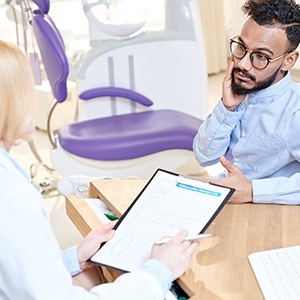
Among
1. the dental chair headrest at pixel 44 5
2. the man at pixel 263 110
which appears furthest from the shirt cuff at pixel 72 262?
the dental chair headrest at pixel 44 5

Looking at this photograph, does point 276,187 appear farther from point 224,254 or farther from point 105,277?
point 105,277

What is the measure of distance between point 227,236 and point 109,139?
1.49 meters

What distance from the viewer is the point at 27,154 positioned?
13.0 feet

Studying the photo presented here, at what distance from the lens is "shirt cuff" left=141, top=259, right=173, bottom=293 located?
1305 mm

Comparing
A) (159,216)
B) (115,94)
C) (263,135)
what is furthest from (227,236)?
Result: (115,94)

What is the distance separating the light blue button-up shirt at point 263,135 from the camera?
1876 mm

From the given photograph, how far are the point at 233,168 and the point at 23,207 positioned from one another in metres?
0.83

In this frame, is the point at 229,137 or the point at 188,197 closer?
the point at 188,197

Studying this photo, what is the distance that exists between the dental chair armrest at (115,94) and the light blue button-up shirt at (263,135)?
49.4 inches

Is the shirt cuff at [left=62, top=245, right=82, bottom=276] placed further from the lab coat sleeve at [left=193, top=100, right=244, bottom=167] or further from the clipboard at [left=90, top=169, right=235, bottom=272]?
the lab coat sleeve at [left=193, top=100, right=244, bottom=167]

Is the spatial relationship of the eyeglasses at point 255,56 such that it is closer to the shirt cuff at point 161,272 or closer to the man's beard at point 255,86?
the man's beard at point 255,86

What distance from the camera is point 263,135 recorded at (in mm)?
1948

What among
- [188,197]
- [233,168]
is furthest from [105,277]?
[233,168]

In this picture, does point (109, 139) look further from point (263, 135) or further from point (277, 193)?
point (277, 193)
